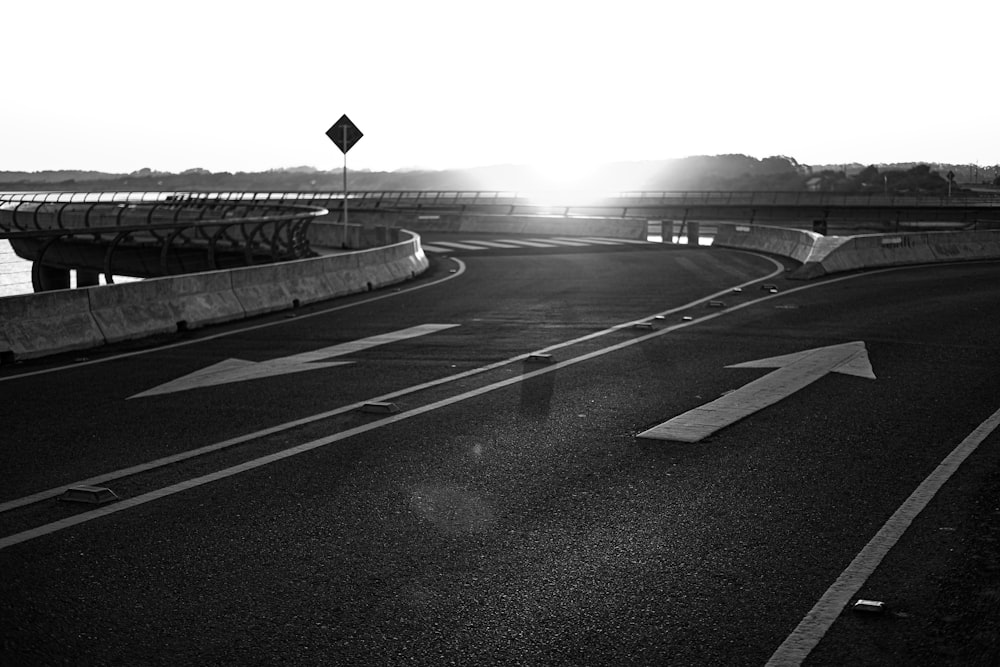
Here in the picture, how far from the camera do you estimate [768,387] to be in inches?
394

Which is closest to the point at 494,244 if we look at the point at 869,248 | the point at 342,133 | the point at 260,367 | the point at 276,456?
the point at 342,133

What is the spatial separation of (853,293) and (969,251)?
40.3ft

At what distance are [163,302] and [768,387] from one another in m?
8.60

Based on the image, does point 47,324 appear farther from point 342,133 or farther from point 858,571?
point 342,133

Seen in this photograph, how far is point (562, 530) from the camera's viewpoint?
580 cm

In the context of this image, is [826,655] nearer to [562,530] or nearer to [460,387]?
[562,530]

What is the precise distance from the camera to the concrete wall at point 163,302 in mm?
12477

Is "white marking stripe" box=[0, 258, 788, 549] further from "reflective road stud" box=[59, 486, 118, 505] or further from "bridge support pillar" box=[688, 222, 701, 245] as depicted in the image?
"bridge support pillar" box=[688, 222, 701, 245]

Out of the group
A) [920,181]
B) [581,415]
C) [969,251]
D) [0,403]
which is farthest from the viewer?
[920,181]

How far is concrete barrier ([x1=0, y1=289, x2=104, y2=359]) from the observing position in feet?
39.9

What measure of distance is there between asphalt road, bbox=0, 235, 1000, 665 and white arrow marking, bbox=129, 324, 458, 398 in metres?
0.10

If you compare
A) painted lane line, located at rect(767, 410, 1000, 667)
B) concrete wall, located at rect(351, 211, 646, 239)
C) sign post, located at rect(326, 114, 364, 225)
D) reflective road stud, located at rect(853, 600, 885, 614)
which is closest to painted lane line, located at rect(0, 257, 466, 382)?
sign post, located at rect(326, 114, 364, 225)

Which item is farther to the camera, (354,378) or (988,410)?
(354,378)

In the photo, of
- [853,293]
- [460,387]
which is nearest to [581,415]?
[460,387]
